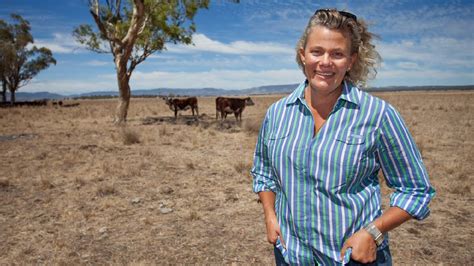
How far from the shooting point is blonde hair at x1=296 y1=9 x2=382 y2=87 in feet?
4.86

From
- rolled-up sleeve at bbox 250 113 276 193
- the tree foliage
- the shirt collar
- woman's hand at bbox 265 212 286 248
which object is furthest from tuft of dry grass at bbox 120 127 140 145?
the tree foliage

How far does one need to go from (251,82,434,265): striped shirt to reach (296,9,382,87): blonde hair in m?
0.16

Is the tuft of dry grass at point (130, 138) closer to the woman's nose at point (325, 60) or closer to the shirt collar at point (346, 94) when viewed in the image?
the shirt collar at point (346, 94)

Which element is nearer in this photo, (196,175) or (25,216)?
(25,216)

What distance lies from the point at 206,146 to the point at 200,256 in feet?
23.6

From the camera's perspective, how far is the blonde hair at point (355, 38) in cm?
148

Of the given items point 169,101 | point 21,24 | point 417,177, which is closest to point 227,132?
point 169,101

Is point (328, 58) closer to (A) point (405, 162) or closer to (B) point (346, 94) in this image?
(B) point (346, 94)

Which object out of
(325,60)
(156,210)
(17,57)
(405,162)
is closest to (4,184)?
(156,210)

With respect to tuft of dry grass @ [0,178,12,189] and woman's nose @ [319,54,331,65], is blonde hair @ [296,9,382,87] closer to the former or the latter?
woman's nose @ [319,54,331,65]

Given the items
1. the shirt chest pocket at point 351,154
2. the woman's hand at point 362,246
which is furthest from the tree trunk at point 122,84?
the woman's hand at point 362,246

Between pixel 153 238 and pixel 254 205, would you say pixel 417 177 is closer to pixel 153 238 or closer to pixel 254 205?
pixel 153 238

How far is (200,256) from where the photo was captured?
3.94 m

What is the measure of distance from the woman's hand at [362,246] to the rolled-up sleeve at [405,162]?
192 mm
